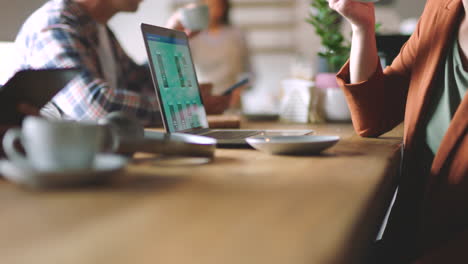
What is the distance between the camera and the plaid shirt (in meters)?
1.59

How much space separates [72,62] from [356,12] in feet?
3.00

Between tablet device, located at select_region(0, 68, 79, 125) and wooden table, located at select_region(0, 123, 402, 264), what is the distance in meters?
0.18

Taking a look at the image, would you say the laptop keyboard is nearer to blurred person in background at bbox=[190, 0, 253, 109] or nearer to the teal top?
the teal top

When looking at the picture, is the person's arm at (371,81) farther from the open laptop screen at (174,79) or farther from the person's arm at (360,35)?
the open laptop screen at (174,79)

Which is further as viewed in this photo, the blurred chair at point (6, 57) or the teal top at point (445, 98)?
the blurred chair at point (6, 57)

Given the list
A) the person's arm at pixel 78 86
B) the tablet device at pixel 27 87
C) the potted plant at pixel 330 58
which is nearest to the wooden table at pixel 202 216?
the tablet device at pixel 27 87

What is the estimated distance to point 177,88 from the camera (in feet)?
4.11

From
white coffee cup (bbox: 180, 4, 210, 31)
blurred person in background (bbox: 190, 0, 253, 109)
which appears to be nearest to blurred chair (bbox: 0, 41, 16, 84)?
white coffee cup (bbox: 180, 4, 210, 31)

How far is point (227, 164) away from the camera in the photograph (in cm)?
83

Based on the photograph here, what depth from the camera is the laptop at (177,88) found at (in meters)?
1.14

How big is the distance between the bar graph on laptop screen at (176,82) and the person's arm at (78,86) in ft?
0.97

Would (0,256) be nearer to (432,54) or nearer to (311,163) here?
(311,163)

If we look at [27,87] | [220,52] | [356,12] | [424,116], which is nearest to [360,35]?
[356,12]

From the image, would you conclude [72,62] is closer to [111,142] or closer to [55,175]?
[111,142]
